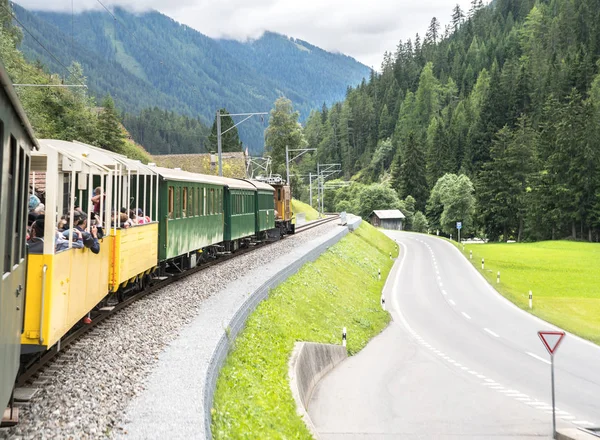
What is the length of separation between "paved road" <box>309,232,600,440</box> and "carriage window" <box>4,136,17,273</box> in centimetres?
879

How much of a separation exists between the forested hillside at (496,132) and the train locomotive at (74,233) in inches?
2743

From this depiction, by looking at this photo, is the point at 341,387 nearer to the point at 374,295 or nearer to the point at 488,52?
the point at 374,295

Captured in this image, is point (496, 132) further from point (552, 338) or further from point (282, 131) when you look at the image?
point (552, 338)

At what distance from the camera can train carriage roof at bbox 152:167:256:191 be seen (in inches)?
708

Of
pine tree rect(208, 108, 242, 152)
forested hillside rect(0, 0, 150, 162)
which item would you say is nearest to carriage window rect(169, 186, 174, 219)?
forested hillside rect(0, 0, 150, 162)

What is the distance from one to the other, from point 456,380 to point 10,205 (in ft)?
55.2

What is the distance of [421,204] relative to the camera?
123438mm

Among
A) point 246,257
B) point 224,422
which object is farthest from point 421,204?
point 224,422

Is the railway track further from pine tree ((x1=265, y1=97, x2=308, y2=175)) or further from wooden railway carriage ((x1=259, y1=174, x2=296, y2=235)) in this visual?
pine tree ((x1=265, y1=97, x2=308, y2=175))

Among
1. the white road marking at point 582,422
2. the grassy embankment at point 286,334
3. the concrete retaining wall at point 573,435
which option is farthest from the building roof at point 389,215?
the concrete retaining wall at point 573,435

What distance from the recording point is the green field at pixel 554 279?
32.9 metres

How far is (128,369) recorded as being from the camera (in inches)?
372

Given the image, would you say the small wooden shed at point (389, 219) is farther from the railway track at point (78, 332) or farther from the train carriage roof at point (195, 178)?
the railway track at point (78, 332)

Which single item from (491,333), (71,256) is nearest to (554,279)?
(491,333)
